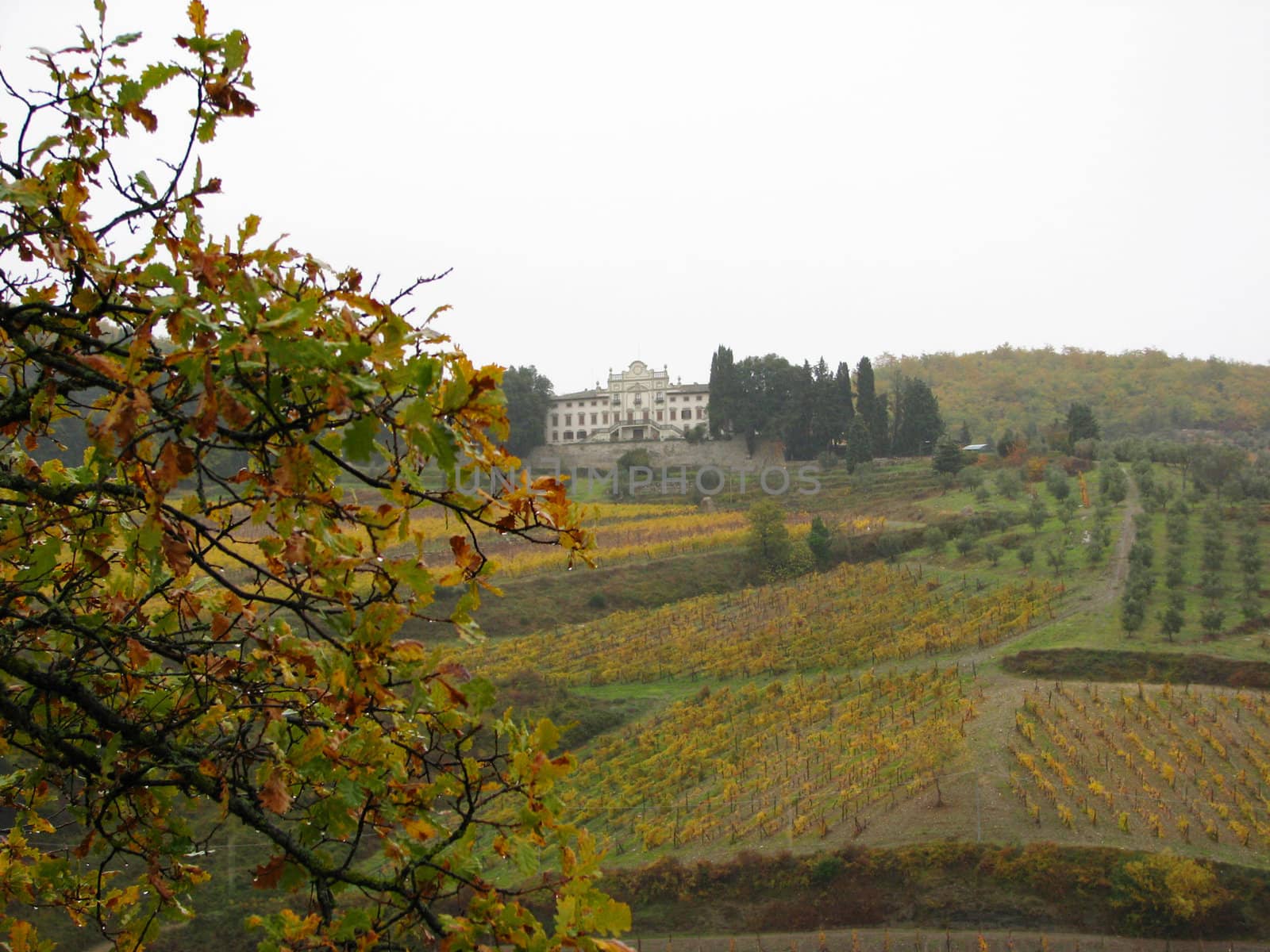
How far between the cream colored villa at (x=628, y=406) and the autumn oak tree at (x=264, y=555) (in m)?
46.1

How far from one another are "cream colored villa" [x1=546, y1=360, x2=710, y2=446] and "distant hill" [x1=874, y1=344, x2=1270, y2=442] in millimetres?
12329

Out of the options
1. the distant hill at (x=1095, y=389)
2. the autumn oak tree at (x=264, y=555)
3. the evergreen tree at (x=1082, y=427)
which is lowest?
the autumn oak tree at (x=264, y=555)

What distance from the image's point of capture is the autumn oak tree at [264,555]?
5.10ft

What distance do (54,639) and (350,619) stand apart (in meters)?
1.39

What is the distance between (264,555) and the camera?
1923 mm

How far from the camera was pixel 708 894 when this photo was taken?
1060cm

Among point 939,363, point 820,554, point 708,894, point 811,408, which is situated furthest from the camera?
point 939,363

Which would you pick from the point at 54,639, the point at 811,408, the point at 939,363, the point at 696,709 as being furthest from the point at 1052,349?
the point at 54,639

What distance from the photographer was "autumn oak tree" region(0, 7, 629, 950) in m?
1.55

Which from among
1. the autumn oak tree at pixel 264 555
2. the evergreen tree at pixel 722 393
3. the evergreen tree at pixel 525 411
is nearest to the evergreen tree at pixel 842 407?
the evergreen tree at pixel 722 393

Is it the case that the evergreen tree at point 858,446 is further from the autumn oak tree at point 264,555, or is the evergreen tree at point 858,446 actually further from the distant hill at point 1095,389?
the autumn oak tree at point 264,555

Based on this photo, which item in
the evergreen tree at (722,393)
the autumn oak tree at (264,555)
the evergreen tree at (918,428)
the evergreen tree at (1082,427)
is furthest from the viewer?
the evergreen tree at (722,393)

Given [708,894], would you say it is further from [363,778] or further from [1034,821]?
[363,778]

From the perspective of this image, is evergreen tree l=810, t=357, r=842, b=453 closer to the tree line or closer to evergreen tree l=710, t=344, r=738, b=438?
the tree line
